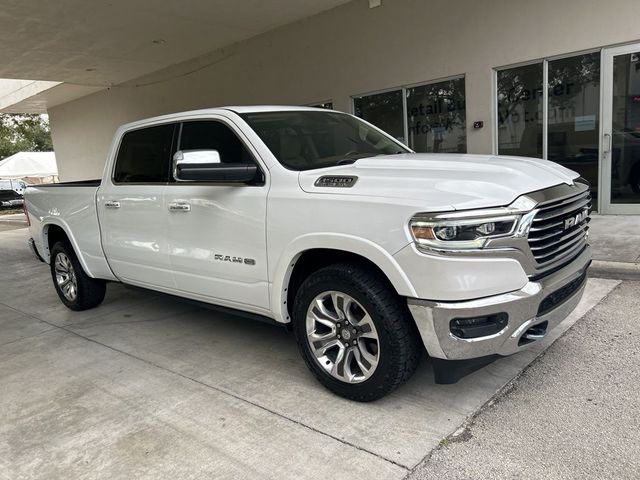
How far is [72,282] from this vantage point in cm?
598

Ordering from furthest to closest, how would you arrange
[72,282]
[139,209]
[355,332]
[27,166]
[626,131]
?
[27,166] < [626,131] < [72,282] < [139,209] < [355,332]

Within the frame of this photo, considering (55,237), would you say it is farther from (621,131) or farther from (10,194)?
(10,194)

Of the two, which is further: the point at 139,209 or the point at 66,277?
the point at 66,277

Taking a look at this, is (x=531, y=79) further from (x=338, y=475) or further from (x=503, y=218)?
(x=338, y=475)

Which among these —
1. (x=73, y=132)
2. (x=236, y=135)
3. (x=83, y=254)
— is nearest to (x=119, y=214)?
(x=83, y=254)

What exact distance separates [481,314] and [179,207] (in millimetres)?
2526

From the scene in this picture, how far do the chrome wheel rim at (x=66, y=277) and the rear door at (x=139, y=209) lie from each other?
3.53 feet

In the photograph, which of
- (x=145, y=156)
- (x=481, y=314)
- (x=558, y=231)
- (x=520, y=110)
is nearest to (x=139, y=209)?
(x=145, y=156)

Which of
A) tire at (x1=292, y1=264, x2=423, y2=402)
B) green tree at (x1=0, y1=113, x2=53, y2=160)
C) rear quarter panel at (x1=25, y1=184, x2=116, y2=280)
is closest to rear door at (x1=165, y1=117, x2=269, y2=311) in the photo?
tire at (x1=292, y1=264, x2=423, y2=402)

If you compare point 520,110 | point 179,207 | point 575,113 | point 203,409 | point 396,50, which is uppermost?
point 396,50

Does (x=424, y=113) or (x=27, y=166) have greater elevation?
(x=424, y=113)

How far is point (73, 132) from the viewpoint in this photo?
22.1 m

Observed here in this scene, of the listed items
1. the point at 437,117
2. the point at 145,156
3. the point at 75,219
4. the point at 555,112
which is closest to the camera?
the point at 145,156

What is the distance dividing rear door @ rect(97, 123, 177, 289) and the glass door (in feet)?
23.4
